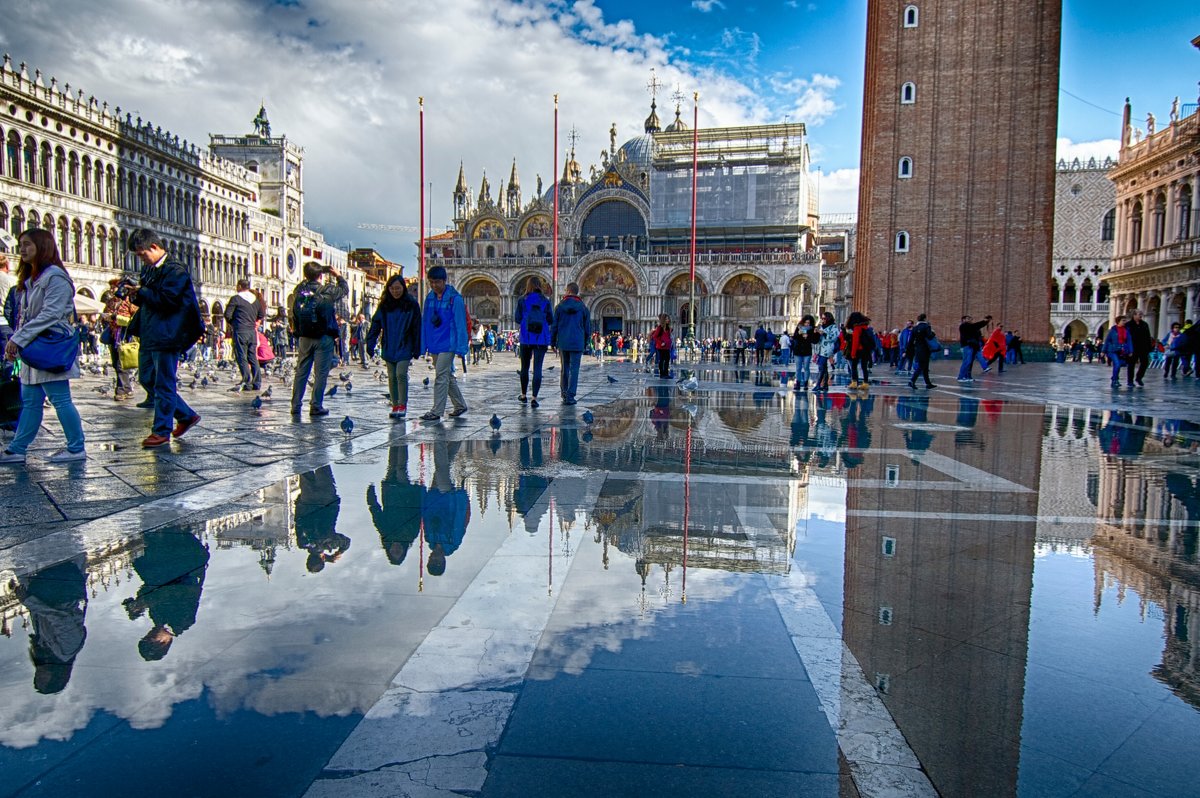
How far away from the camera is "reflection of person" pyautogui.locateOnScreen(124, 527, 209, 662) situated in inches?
92.6

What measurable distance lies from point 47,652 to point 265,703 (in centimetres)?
77

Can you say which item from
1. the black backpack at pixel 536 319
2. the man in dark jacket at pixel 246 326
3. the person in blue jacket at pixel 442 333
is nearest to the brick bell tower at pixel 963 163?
the black backpack at pixel 536 319

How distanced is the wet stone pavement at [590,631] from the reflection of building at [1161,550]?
0.02 metres

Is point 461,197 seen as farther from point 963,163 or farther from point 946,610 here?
point 946,610

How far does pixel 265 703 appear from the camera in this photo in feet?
6.38

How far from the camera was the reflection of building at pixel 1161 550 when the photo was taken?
2.36 metres

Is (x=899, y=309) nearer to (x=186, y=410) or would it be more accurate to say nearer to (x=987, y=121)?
(x=987, y=121)

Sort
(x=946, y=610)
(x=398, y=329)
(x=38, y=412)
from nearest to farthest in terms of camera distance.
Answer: (x=946, y=610) → (x=38, y=412) → (x=398, y=329)

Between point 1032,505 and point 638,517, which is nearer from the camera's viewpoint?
point 638,517

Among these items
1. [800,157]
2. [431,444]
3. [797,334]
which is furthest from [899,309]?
[431,444]

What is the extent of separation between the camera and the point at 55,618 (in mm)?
2459

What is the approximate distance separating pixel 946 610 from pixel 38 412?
569 centimetres

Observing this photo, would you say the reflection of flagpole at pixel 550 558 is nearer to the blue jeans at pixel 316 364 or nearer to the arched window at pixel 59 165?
the blue jeans at pixel 316 364

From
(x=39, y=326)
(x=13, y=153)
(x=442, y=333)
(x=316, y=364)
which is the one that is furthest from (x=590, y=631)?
(x=13, y=153)
